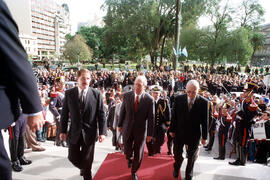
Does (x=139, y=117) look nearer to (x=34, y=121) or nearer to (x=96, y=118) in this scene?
(x=96, y=118)

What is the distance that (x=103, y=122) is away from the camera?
3338 mm

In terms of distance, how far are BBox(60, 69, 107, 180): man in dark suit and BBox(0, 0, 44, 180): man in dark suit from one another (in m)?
1.72

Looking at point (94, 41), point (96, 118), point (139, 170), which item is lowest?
point (139, 170)

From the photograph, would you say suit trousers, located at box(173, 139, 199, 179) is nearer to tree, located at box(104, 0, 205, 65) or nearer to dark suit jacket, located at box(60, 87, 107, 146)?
dark suit jacket, located at box(60, 87, 107, 146)

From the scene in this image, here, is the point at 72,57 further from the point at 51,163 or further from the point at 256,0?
the point at 51,163

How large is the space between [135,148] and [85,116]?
3.63 feet

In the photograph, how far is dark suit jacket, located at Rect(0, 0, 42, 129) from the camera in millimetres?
1274

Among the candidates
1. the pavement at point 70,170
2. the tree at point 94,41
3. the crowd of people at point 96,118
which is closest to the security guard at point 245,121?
the crowd of people at point 96,118

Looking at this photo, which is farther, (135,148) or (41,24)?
(41,24)

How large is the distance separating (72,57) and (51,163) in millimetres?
44846

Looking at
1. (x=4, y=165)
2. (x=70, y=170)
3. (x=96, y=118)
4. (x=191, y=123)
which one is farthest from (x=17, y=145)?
(x=191, y=123)

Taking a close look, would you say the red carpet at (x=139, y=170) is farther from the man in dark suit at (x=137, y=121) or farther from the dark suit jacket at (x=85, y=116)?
the dark suit jacket at (x=85, y=116)

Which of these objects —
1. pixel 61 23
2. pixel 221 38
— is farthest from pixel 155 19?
pixel 61 23

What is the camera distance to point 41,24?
98750 millimetres
